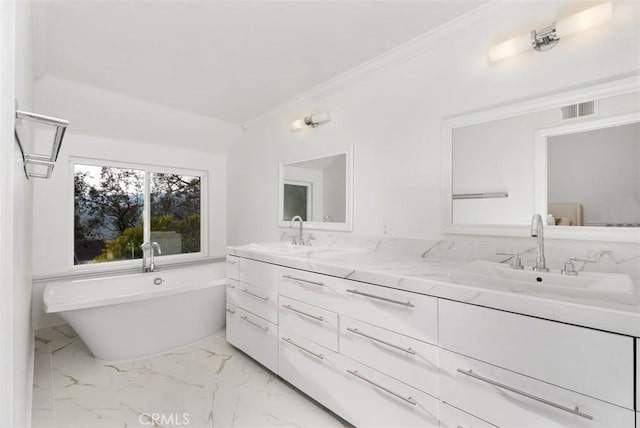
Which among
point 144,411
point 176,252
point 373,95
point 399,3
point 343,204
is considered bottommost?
point 144,411

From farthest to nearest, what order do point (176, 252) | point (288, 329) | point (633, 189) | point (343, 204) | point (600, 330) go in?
point (176, 252), point (343, 204), point (288, 329), point (633, 189), point (600, 330)

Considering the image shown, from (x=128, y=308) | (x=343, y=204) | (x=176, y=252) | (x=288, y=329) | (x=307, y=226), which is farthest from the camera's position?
(x=176, y=252)

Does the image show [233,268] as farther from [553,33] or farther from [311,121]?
[553,33]

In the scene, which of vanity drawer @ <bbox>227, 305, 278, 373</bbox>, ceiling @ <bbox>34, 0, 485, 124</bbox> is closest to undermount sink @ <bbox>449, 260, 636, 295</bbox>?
vanity drawer @ <bbox>227, 305, 278, 373</bbox>

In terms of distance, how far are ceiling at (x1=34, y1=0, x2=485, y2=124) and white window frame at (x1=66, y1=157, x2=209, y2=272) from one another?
3.19 feet

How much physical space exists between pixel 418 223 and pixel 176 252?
3.13 metres

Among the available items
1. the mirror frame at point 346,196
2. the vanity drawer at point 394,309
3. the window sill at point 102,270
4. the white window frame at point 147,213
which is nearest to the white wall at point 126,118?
the white window frame at point 147,213

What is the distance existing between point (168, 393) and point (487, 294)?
2.08 m

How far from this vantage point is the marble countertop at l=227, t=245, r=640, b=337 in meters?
0.94

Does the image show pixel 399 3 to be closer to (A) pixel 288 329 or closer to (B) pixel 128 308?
(A) pixel 288 329

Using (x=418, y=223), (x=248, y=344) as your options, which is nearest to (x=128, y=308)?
(x=248, y=344)

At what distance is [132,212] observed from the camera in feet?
11.6

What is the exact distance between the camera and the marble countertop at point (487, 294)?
37.1 inches

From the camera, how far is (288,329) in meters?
2.04
